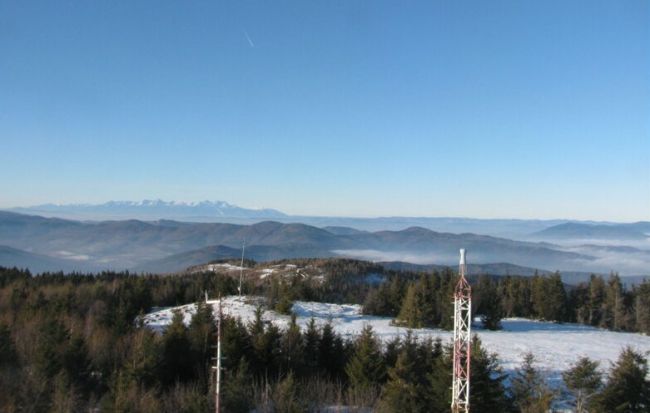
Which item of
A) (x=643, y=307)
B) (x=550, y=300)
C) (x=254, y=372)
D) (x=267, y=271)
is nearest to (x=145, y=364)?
(x=254, y=372)

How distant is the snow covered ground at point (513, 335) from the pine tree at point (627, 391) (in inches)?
322

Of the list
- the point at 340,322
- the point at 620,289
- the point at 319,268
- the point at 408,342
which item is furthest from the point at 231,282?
the point at 319,268

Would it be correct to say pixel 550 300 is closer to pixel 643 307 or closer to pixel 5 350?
pixel 643 307

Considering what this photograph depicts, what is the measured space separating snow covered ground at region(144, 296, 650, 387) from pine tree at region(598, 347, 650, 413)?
817cm

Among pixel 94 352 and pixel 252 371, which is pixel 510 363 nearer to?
pixel 252 371

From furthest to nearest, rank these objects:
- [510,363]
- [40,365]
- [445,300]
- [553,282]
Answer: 1. [553,282]
2. [445,300]
3. [510,363]
4. [40,365]

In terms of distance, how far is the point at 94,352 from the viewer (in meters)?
37.0

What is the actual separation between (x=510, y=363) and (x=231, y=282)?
5391 centimetres

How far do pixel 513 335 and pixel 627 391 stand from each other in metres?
26.7

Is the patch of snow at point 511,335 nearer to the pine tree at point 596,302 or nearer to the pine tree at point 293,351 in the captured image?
the pine tree at point 293,351

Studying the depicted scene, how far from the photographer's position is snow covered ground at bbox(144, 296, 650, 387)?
45.2m

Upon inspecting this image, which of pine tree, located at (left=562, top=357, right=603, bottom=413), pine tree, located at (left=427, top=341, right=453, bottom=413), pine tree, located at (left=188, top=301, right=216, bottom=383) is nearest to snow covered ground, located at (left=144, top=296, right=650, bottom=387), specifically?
pine tree, located at (left=188, top=301, right=216, bottom=383)

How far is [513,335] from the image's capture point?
185 feet

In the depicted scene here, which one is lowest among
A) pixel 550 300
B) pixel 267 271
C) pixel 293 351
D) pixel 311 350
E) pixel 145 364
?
pixel 267 271
